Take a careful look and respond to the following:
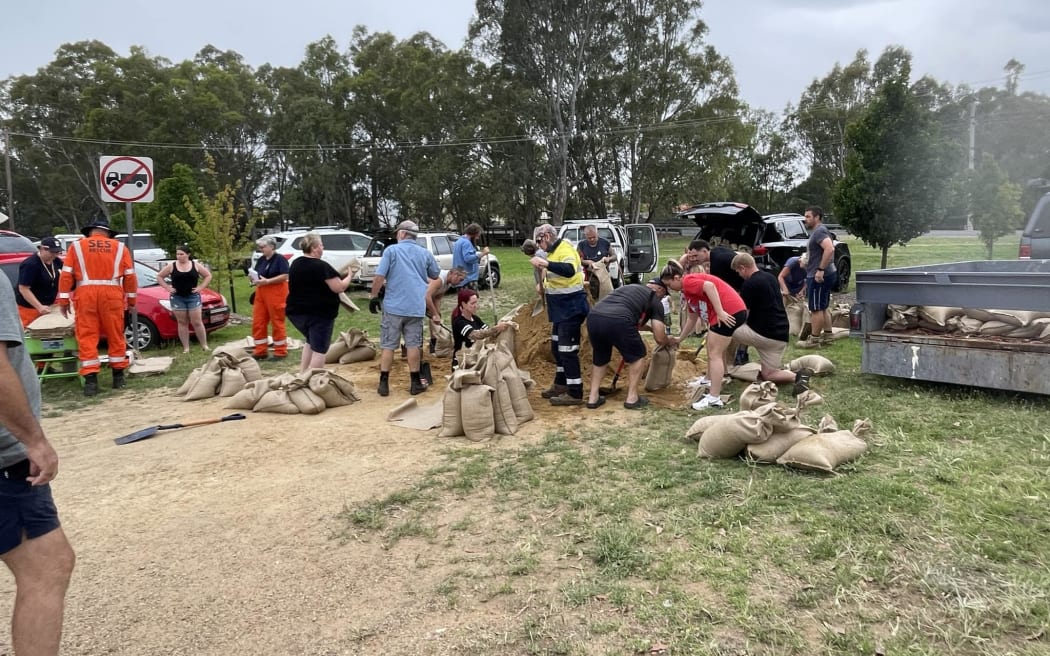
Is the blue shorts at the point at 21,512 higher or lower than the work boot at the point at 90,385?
higher

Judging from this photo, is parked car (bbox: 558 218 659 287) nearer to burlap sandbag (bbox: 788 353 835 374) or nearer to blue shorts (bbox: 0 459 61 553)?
burlap sandbag (bbox: 788 353 835 374)

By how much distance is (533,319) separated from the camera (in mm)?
7719

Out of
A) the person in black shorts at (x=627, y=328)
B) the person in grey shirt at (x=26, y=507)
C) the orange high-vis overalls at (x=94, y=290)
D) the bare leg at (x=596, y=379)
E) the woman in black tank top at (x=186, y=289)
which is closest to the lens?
the person in grey shirt at (x=26, y=507)

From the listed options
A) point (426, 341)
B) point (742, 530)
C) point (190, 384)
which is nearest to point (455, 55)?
point (426, 341)

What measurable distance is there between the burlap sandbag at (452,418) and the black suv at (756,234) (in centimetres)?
1021

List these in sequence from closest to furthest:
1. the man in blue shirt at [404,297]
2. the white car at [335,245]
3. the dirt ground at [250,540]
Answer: the dirt ground at [250,540]
the man in blue shirt at [404,297]
the white car at [335,245]

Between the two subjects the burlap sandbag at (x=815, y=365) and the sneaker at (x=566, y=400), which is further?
the burlap sandbag at (x=815, y=365)

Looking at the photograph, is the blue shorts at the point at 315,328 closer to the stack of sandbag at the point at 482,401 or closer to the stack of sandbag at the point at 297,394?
the stack of sandbag at the point at 297,394

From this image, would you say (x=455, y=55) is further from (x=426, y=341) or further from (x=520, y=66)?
(x=426, y=341)

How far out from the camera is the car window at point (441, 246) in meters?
16.9

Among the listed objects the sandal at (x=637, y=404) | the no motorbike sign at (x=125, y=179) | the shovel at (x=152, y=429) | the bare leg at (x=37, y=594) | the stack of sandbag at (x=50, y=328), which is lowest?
the sandal at (x=637, y=404)

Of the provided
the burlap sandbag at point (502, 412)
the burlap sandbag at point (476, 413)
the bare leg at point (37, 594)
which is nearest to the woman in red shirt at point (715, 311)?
the burlap sandbag at point (502, 412)

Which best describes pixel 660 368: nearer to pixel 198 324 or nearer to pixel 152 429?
pixel 152 429

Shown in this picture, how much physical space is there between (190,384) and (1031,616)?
23.4ft
